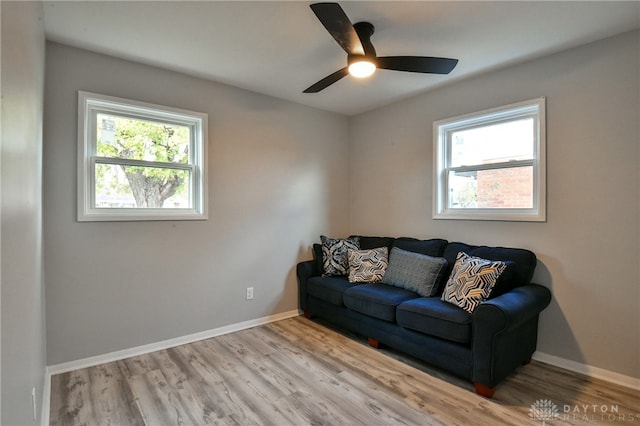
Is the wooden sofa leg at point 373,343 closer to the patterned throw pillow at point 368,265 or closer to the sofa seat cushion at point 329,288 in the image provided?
the sofa seat cushion at point 329,288

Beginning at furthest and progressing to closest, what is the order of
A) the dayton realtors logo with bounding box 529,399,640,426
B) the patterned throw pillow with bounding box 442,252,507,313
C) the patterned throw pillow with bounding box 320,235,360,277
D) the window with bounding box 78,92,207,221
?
the patterned throw pillow with bounding box 320,235,360,277, the window with bounding box 78,92,207,221, the patterned throw pillow with bounding box 442,252,507,313, the dayton realtors logo with bounding box 529,399,640,426

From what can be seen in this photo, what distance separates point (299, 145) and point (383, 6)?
2078mm

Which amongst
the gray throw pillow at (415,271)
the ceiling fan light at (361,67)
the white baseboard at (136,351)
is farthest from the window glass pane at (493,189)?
the white baseboard at (136,351)

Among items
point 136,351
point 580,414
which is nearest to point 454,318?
point 580,414

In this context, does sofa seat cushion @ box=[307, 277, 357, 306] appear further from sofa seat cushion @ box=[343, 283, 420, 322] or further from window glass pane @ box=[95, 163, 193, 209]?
window glass pane @ box=[95, 163, 193, 209]

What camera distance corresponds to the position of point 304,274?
12.4ft

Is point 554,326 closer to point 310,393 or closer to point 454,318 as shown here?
point 454,318

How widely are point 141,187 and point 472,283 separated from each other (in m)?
2.94

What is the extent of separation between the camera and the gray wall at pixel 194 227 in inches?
100

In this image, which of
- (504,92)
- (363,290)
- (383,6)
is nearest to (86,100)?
(383,6)

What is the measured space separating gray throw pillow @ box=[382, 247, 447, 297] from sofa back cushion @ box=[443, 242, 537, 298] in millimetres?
173

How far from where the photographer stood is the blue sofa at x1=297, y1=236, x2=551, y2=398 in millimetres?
2193

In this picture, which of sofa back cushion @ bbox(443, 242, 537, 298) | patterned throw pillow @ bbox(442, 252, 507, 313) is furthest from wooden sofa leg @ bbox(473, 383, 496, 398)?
sofa back cushion @ bbox(443, 242, 537, 298)

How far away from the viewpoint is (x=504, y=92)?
299 cm
